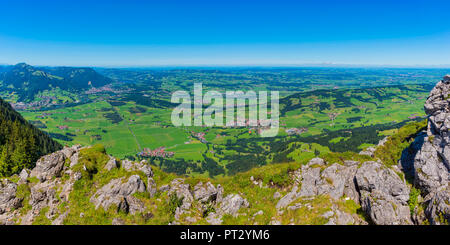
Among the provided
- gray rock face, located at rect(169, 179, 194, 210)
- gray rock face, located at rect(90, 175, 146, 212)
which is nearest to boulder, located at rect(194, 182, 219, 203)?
gray rock face, located at rect(169, 179, 194, 210)

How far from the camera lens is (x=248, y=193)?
79.9 ft

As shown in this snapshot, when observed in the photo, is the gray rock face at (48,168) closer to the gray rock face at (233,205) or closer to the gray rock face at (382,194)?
the gray rock face at (233,205)

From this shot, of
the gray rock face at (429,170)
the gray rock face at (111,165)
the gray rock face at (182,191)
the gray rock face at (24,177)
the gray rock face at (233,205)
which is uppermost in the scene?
the gray rock face at (429,170)

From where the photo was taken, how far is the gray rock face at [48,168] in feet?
82.0

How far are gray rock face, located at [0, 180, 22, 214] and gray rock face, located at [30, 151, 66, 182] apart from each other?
2.79m

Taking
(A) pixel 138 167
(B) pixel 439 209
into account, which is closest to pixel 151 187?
(A) pixel 138 167

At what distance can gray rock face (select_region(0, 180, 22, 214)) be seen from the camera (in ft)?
68.2

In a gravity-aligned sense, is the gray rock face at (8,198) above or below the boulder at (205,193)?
above

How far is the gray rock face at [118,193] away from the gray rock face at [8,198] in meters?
7.15

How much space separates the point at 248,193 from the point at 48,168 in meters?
24.4

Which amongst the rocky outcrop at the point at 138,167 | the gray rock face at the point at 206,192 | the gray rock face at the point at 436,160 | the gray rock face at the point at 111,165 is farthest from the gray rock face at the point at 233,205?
the gray rock face at the point at 436,160

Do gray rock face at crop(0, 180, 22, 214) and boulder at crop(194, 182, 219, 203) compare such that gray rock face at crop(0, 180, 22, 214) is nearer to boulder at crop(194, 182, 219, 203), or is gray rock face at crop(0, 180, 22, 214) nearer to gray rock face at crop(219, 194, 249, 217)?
boulder at crop(194, 182, 219, 203)
